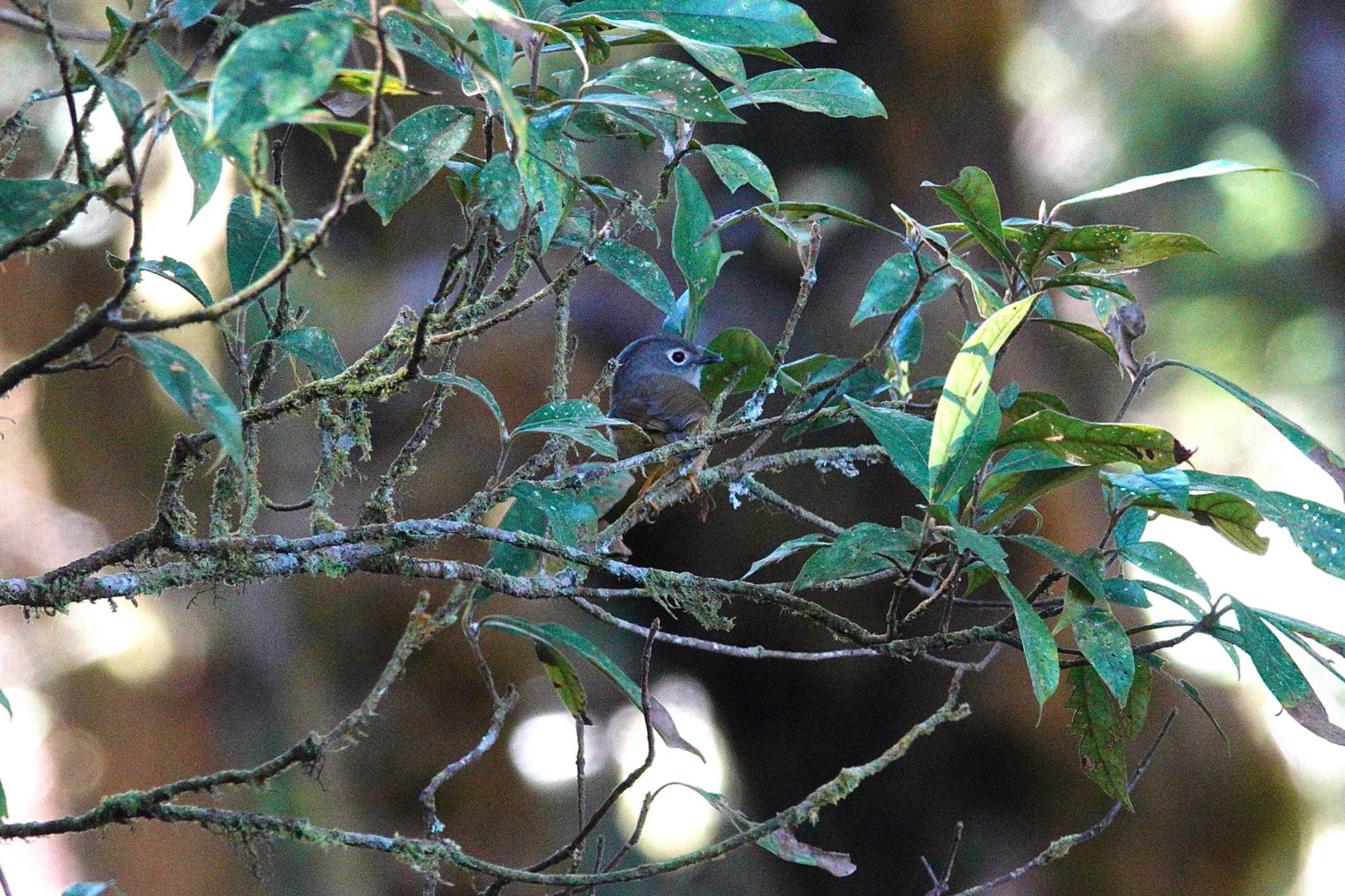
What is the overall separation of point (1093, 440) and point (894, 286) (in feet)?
1.02

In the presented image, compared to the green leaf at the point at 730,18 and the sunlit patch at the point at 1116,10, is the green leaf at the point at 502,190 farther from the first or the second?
the sunlit patch at the point at 1116,10

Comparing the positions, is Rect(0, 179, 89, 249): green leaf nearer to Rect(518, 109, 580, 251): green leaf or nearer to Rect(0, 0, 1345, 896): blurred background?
Rect(518, 109, 580, 251): green leaf

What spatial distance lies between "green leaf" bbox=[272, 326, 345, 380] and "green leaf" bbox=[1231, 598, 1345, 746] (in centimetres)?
63

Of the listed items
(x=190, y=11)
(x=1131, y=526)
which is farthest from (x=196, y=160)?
(x=1131, y=526)

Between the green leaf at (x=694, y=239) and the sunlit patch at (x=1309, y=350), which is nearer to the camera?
the green leaf at (x=694, y=239)

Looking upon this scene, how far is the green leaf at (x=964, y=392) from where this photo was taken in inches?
24.0

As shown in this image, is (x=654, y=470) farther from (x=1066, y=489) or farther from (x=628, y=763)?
(x=628, y=763)

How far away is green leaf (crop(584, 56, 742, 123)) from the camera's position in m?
0.62

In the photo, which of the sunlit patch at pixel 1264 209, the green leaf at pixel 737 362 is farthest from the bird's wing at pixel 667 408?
the sunlit patch at pixel 1264 209

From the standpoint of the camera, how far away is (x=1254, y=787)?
2152 mm

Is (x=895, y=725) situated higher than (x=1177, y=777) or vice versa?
(x=895, y=725)

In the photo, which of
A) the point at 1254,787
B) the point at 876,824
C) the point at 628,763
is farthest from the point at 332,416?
the point at 1254,787

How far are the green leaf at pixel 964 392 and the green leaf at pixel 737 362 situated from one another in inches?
15.0

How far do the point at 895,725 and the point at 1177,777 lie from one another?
0.59m
